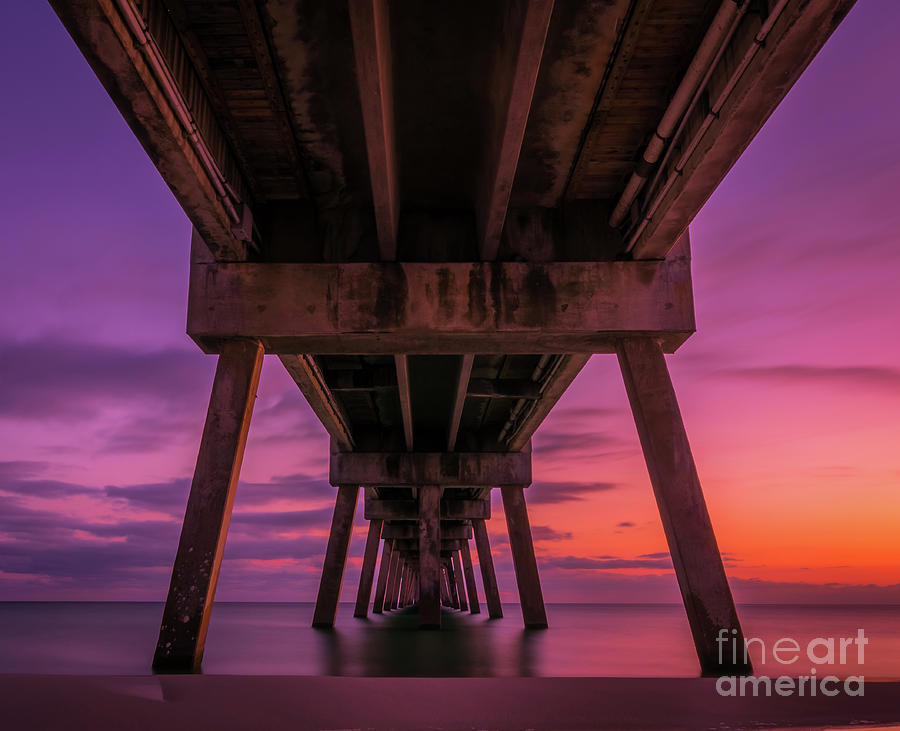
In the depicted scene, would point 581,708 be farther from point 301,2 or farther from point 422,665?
point 422,665

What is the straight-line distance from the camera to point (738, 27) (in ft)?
22.0

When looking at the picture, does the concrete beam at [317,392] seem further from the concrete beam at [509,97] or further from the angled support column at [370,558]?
the angled support column at [370,558]

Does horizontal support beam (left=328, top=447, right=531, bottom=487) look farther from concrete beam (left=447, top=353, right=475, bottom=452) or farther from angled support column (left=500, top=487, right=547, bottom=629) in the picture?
concrete beam (left=447, top=353, right=475, bottom=452)

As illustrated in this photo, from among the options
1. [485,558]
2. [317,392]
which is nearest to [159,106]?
[317,392]

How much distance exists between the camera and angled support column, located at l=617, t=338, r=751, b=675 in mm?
8844

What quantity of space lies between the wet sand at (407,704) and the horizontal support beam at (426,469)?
49.5ft

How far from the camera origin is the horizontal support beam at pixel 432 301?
1006 cm

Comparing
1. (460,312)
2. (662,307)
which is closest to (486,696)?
(460,312)

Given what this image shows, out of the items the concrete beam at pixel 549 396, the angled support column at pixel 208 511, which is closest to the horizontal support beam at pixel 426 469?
the concrete beam at pixel 549 396

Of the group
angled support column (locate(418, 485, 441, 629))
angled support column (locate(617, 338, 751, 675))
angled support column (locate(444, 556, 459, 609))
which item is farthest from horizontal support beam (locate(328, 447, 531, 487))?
angled support column (locate(444, 556, 459, 609))

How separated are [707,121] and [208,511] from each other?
22.5ft

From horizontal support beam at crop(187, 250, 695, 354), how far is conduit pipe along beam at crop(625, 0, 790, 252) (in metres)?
0.77

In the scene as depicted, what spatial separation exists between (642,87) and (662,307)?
3.11 metres

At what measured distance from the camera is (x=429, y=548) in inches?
922
